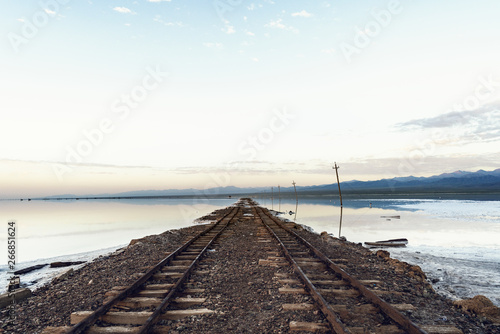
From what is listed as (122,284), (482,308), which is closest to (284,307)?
(482,308)

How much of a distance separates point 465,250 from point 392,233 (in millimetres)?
6704

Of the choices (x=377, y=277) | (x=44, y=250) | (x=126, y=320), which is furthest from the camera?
(x=44, y=250)

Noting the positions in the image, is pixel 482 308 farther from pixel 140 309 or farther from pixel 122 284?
pixel 122 284

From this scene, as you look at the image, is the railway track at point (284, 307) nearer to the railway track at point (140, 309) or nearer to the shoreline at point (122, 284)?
the railway track at point (140, 309)

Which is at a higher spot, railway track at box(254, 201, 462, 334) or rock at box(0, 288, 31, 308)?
railway track at box(254, 201, 462, 334)

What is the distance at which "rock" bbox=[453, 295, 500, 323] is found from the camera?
5.18 metres

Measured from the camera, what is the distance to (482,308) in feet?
17.4

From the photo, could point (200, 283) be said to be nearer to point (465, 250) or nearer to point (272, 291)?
point (272, 291)

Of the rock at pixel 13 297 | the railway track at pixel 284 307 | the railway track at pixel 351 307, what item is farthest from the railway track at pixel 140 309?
the railway track at pixel 351 307

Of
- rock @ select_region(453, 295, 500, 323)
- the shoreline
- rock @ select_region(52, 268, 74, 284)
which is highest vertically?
rock @ select_region(453, 295, 500, 323)

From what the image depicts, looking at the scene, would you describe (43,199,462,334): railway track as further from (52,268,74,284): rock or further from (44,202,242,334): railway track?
(52,268,74,284): rock

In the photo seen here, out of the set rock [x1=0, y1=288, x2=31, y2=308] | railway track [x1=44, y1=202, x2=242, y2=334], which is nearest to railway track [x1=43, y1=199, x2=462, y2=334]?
railway track [x1=44, y1=202, x2=242, y2=334]

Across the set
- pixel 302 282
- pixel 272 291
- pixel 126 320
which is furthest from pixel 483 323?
A: pixel 126 320

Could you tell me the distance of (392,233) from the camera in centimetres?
2067
